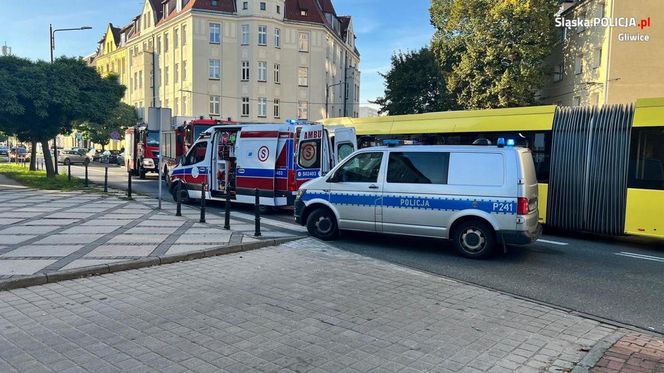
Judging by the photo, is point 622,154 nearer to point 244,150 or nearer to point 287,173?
Answer: point 287,173

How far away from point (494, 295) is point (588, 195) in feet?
19.9

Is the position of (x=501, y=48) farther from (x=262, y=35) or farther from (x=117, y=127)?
(x=117, y=127)

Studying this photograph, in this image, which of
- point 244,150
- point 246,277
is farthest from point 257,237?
point 244,150

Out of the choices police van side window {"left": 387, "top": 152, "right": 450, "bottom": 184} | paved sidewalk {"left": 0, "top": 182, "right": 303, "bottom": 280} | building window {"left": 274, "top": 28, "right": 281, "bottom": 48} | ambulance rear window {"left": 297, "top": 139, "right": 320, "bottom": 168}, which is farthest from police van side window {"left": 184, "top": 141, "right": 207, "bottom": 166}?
building window {"left": 274, "top": 28, "right": 281, "bottom": 48}

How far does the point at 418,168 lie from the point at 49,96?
692 inches

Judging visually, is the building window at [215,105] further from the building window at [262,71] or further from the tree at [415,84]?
the tree at [415,84]

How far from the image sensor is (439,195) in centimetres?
853

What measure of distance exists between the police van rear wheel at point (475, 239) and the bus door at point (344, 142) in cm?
753

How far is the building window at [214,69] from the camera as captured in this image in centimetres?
4803

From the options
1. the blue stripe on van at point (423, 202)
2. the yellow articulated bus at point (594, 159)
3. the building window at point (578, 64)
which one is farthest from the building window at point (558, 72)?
the blue stripe on van at point (423, 202)

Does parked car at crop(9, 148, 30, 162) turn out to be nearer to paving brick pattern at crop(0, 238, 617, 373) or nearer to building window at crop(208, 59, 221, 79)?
building window at crop(208, 59, 221, 79)

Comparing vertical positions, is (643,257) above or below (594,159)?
below

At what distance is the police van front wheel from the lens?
388 inches

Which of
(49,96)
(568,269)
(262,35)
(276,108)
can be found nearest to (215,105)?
(276,108)
